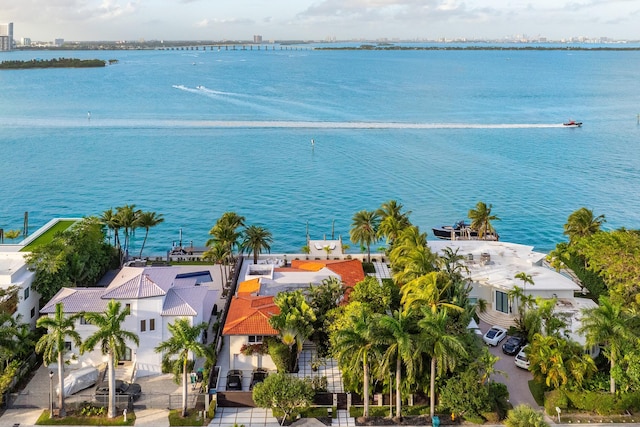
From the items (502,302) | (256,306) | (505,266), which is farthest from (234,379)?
(505,266)

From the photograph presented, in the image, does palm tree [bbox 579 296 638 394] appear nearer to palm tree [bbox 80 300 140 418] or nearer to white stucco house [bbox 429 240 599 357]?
white stucco house [bbox 429 240 599 357]

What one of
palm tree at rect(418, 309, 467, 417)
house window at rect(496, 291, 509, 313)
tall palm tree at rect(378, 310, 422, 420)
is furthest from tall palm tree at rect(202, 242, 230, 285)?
palm tree at rect(418, 309, 467, 417)

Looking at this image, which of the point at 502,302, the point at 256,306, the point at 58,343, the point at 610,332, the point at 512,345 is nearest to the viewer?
the point at 58,343

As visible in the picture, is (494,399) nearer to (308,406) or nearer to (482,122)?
A: (308,406)

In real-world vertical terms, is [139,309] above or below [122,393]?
above

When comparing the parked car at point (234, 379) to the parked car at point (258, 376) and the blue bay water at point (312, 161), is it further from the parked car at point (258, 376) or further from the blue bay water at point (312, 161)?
the blue bay water at point (312, 161)

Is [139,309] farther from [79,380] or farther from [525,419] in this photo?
[525,419]

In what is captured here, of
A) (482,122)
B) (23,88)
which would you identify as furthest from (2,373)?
(23,88)

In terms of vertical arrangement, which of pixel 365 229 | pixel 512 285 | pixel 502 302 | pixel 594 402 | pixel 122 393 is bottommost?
pixel 594 402
